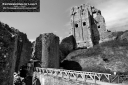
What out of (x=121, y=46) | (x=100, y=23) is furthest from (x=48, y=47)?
(x=100, y=23)

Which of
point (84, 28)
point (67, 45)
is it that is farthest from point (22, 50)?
point (84, 28)

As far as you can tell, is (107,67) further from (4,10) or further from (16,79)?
(4,10)

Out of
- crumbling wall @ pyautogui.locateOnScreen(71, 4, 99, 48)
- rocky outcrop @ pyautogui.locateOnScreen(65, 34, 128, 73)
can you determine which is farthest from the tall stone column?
crumbling wall @ pyautogui.locateOnScreen(71, 4, 99, 48)

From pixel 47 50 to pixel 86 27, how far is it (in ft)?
71.5

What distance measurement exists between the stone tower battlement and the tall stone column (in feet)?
58.3

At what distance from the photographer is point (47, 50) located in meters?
16.0


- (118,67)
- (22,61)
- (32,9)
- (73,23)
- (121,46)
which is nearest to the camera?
(32,9)

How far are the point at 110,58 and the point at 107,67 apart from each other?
217cm

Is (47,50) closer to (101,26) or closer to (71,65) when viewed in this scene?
(71,65)

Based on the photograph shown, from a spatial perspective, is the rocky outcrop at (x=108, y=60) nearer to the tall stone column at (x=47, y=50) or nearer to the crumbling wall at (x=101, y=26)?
the tall stone column at (x=47, y=50)

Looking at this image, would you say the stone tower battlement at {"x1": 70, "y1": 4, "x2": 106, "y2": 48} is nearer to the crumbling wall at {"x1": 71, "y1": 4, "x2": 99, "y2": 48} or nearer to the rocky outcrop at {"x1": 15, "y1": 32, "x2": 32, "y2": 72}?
the crumbling wall at {"x1": 71, "y1": 4, "x2": 99, "y2": 48}

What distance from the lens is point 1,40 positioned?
4.35 meters

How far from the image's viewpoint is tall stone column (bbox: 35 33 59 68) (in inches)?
615

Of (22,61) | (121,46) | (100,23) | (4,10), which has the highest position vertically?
(100,23)
